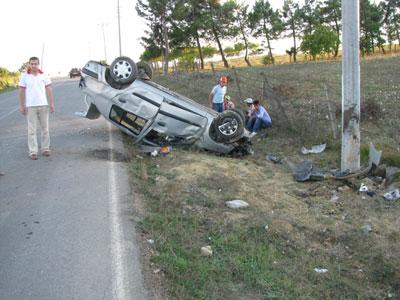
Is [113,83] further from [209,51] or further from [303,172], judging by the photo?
[209,51]

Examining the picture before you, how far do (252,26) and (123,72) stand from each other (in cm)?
5115

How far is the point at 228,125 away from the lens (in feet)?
32.4

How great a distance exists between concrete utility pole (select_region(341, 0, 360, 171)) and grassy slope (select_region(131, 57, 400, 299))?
25.9 inches

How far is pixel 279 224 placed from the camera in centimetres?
618

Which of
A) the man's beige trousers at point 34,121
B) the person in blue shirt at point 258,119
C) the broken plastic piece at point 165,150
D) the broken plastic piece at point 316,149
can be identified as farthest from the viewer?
the person in blue shirt at point 258,119

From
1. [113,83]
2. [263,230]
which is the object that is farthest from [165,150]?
[263,230]

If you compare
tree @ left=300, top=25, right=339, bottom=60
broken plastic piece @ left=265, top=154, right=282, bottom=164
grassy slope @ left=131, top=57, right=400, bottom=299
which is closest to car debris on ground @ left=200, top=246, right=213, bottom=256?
grassy slope @ left=131, top=57, right=400, bottom=299

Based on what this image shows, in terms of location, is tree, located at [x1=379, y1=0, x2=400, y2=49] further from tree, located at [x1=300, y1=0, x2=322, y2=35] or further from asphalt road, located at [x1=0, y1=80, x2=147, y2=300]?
asphalt road, located at [x1=0, y1=80, x2=147, y2=300]

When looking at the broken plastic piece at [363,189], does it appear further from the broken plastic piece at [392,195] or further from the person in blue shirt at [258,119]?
the person in blue shirt at [258,119]

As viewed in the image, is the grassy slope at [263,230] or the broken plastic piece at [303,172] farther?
the broken plastic piece at [303,172]

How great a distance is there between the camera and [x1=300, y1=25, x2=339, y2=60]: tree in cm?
5147

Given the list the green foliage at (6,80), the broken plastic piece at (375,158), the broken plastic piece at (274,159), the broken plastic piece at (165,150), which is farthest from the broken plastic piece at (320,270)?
the green foliage at (6,80)

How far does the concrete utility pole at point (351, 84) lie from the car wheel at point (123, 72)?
4030 millimetres

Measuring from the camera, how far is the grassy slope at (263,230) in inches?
191
